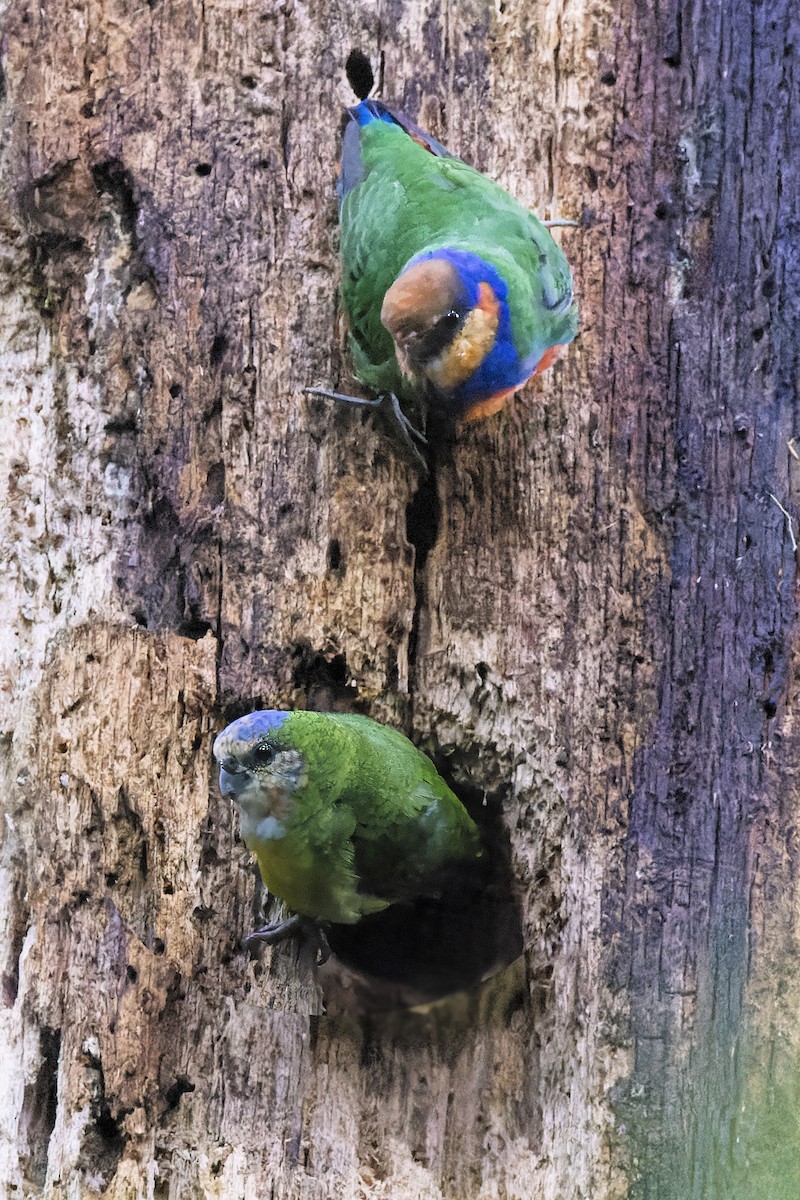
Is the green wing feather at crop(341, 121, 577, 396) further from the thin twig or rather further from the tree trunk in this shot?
the thin twig

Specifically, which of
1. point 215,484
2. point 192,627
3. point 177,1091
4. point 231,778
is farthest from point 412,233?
point 177,1091

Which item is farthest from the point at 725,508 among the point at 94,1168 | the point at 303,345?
the point at 94,1168

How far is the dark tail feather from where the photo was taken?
318 cm

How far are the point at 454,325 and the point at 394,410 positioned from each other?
15.6 inches

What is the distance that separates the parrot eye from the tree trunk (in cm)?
40

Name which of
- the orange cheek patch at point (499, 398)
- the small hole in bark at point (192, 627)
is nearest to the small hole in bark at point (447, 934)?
the small hole in bark at point (192, 627)

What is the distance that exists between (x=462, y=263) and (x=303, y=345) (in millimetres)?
587

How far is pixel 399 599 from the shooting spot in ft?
9.93

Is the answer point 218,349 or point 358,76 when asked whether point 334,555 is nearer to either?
point 218,349

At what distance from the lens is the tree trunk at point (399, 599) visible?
2742mm

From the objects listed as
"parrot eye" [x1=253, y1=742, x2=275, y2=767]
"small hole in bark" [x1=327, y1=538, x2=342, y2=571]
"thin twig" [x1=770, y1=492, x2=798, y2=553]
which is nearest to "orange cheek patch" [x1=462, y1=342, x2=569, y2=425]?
"small hole in bark" [x1=327, y1=538, x2=342, y2=571]

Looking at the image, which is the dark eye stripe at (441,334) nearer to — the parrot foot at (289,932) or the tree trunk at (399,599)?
the tree trunk at (399,599)

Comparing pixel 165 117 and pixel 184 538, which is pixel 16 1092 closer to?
pixel 184 538

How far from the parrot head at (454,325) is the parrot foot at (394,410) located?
244 mm
